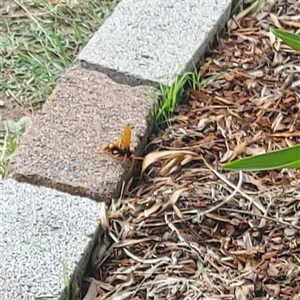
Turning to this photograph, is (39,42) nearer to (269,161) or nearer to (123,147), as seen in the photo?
(123,147)

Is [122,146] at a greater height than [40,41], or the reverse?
[122,146]

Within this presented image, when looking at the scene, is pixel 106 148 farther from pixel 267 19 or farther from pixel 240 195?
pixel 267 19

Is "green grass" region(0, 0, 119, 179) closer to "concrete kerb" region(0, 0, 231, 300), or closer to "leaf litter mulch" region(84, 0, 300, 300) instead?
"concrete kerb" region(0, 0, 231, 300)

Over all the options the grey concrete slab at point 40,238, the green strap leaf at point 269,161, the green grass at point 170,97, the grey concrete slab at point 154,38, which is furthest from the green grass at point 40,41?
the green strap leaf at point 269,161

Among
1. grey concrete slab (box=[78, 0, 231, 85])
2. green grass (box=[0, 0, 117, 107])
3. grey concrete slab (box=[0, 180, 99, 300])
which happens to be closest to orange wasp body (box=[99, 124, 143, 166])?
grey concrete slab (box=[0, 180, 99, 300])

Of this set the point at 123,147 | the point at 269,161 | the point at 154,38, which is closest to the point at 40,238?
the point at 123,147

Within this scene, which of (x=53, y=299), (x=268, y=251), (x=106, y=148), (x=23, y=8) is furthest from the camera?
(x=23, y=8)

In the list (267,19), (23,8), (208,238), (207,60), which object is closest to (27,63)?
(23,8)
